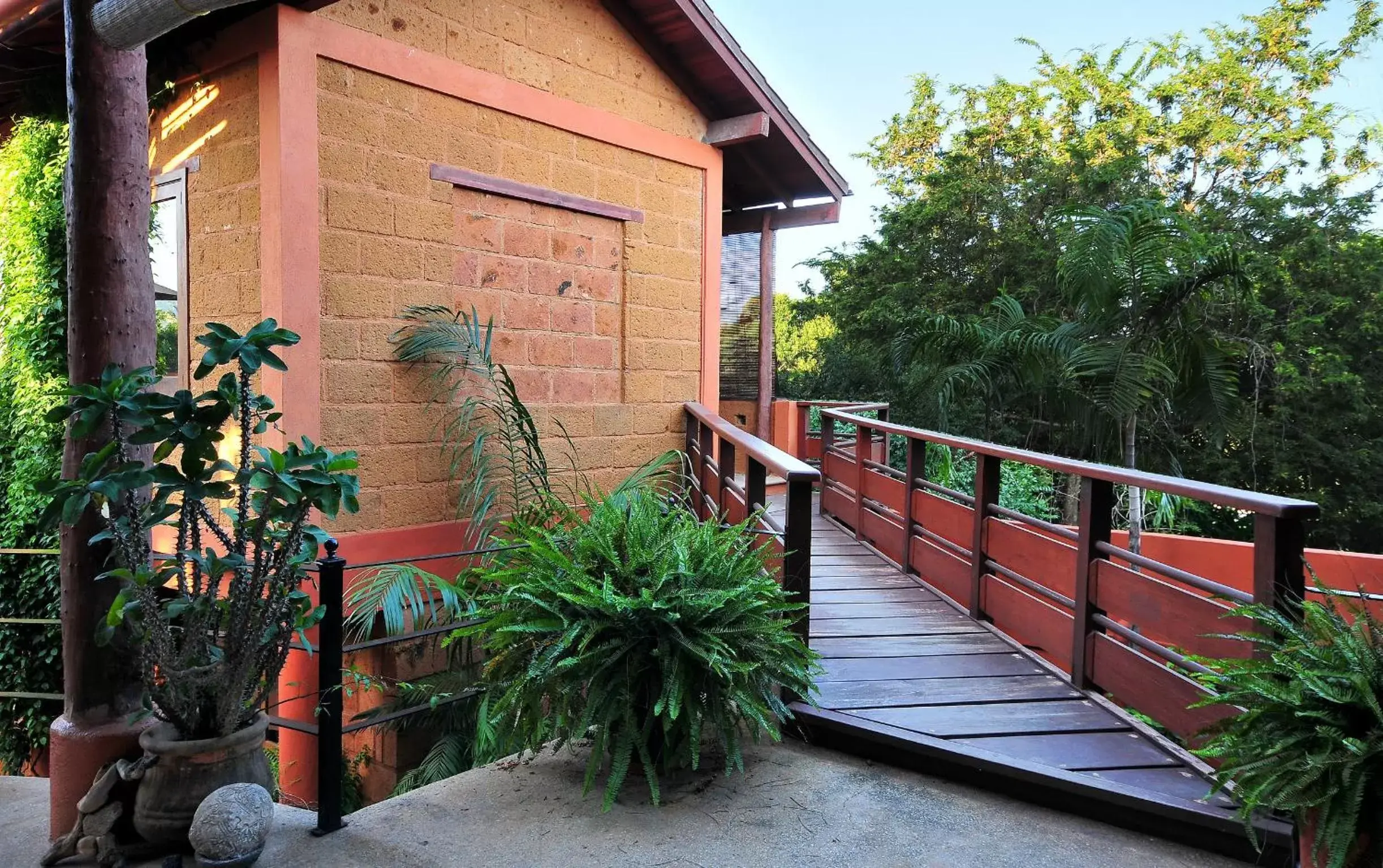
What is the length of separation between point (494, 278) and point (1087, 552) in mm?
3643

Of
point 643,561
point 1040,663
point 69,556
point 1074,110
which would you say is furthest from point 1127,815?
point 1074,110

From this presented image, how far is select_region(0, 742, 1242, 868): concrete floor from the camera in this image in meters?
2.55

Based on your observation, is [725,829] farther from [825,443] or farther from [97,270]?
[825,443]

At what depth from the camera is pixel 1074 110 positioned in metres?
17.9

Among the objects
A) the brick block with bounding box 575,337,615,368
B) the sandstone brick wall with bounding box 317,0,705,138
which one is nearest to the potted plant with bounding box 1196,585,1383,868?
the brick block with bounding box 575,337,615,368

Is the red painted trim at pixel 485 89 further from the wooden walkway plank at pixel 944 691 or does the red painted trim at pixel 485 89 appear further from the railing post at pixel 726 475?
the wooden walkway plank at pixel 944 691

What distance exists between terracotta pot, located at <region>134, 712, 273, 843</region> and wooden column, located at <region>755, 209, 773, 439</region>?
584 cm

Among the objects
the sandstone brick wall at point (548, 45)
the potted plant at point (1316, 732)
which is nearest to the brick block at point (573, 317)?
the sandstone brick wall at point (548, 45)

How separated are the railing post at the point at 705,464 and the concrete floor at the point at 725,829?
2.79 metres

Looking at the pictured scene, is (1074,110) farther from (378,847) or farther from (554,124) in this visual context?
(378,847)

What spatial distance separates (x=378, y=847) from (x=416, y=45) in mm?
4131

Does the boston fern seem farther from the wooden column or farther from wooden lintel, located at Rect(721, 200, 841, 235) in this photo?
the wooden column

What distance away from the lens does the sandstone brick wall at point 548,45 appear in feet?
15.7

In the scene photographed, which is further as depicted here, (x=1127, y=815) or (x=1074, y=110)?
(x=1074, y=110)
